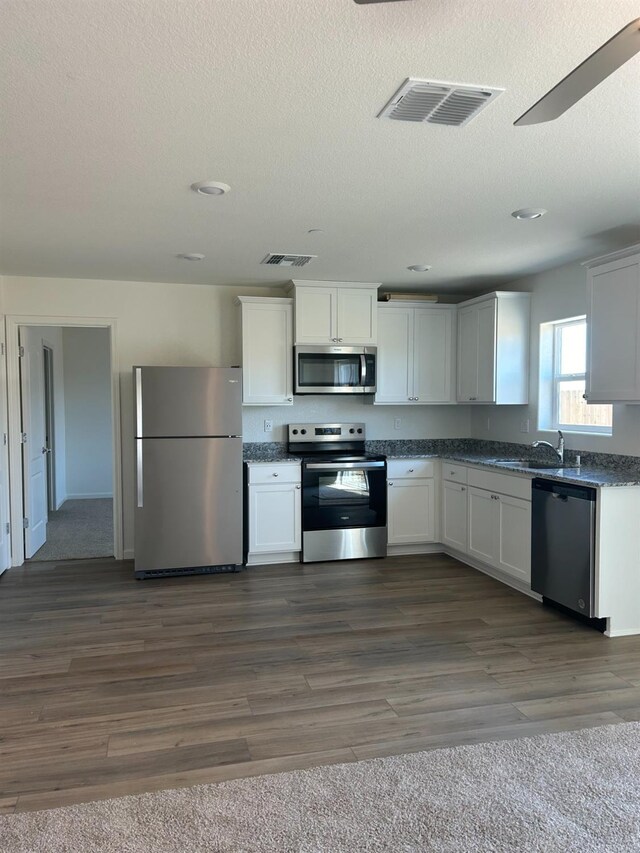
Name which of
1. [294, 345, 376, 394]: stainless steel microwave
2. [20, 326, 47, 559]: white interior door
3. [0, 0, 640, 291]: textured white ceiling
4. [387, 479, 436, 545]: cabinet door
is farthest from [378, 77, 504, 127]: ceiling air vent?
[20, 326, 47, 559]: white interior door

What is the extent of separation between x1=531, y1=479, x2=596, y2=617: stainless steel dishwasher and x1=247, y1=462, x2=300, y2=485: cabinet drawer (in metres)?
1.95

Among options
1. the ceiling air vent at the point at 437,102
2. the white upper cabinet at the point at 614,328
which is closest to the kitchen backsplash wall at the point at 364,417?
the white upper cabinet at the point at 614,328

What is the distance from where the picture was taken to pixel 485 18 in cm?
167

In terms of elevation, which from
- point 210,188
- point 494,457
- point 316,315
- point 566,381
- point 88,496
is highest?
point 210,188

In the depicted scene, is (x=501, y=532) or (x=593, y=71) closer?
(x=593, y=71)

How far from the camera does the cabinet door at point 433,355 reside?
219 inches

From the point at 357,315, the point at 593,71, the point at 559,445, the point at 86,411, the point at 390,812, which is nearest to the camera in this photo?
the point at 593,71

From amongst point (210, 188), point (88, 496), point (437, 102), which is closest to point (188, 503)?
point (210, 188)

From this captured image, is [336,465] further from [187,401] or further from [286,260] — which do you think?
[286,260]

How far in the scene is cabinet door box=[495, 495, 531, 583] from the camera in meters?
4.05

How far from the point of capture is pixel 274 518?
4973 millimetres

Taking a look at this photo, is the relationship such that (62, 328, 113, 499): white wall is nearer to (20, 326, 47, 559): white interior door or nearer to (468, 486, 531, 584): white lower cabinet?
(20, 326, 47, 559): white interior door

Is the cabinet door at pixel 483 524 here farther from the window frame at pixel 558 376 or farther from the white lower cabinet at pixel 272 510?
the white lower cabinet at pixel 272 510

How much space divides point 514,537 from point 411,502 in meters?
1.23
